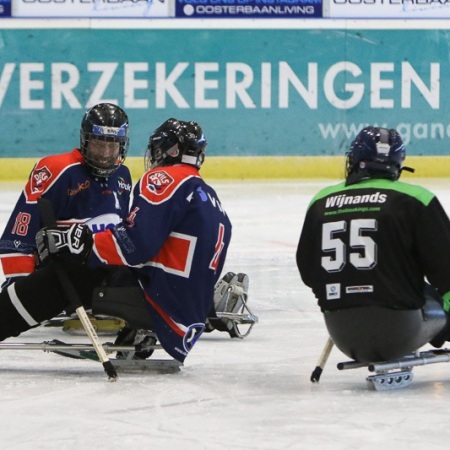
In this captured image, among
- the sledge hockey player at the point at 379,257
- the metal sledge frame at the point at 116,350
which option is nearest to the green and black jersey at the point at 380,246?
the sledge hockey player at the point at 379,257

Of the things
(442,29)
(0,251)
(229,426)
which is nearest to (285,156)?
(442,29)

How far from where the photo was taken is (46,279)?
390 centimetres

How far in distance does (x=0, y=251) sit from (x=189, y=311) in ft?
2.63

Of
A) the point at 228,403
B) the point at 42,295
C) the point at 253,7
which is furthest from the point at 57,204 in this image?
the point at 253,7

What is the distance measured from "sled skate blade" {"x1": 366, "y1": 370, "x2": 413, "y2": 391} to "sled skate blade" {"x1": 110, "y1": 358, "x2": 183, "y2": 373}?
65 centimetres

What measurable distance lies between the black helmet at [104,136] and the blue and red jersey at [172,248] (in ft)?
1.32

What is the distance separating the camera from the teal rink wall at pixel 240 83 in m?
12.3

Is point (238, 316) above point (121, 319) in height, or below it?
below

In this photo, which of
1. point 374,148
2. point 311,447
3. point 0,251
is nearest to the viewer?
point 311,447

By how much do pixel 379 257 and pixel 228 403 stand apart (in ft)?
1.95

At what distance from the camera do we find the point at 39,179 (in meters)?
4.26

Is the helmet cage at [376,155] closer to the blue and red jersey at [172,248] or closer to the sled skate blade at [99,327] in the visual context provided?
the blue and red jersey at [172,248]

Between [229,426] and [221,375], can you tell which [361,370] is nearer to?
[221,375]

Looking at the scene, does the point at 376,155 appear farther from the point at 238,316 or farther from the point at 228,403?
the point at 238,316
